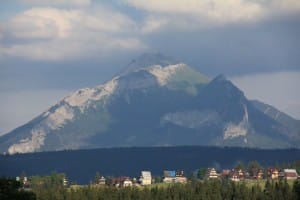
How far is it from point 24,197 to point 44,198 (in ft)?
348

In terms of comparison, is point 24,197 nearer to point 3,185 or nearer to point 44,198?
point 3,185

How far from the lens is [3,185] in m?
92.3

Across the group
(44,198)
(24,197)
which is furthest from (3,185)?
(44,198)

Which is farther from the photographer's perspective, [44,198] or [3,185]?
[44,198]

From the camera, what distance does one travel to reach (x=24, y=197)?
3570 inches

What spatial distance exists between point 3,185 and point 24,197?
2.89 metres

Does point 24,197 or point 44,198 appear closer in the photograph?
point 24,197

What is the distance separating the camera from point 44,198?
196m

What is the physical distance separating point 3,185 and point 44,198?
343ft
